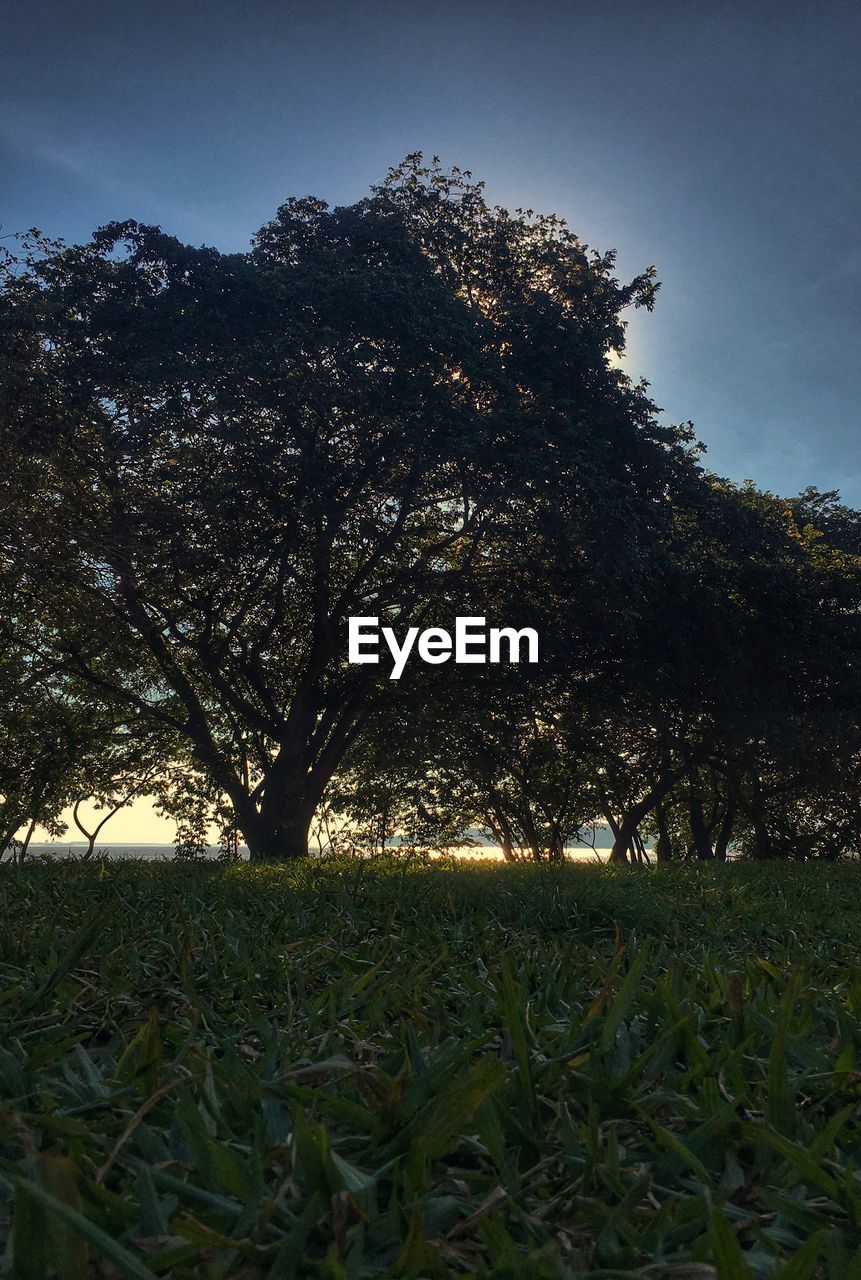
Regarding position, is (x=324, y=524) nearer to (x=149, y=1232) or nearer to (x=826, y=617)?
(x=826, y=617)

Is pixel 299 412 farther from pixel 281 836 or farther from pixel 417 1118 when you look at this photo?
pixel 417 1118

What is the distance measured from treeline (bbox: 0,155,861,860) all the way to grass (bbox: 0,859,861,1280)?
8.53m

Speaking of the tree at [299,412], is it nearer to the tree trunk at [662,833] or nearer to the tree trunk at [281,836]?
the tree trunk at [281,836]

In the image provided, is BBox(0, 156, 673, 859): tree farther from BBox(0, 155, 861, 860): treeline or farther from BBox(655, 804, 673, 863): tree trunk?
BBox(655, 804, 673, 863): tree trunk

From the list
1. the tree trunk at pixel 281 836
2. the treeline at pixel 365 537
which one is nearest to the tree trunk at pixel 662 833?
the treeline at pixel 365 537

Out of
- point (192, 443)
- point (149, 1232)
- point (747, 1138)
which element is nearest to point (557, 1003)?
point (747, 1138)

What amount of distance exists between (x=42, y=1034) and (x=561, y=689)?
16.6 m

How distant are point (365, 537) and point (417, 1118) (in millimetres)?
13855

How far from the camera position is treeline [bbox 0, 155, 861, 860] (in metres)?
13.1

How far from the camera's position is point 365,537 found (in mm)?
15062

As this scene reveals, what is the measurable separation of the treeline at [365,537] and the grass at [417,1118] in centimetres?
853

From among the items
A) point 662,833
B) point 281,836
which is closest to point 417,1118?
point 281,836


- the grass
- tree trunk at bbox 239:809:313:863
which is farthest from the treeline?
the grass

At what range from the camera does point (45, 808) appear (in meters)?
Result: 22.0
